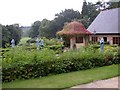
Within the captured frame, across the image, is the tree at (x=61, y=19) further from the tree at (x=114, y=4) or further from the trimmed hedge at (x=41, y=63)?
the trimmed hedge at (x=41, y=63)

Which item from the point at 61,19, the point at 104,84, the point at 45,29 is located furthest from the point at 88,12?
the point at 104,84

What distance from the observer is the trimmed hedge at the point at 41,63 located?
8.50 m

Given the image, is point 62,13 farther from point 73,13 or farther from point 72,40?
point 72,40

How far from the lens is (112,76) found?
8.80m

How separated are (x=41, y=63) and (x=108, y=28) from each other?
21.0m

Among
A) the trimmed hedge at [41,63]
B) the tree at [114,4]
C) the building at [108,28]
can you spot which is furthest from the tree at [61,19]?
the trimmed hedge at [41,63]

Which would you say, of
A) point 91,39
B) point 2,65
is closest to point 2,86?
point 2,65

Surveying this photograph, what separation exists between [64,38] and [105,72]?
20.9 m

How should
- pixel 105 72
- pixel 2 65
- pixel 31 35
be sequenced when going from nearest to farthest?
pixel 2 65, pixel 105 72, pixel 31 35

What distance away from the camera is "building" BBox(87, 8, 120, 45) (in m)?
27.9

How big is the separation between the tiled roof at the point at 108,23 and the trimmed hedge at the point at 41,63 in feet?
57.7

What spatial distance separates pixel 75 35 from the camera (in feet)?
96.2

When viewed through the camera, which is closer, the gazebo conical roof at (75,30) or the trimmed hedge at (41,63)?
the trimmed hedge at (41,63)

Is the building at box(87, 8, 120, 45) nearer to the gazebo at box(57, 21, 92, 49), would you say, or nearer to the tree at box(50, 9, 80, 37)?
the gazebo at box(57, 21, 92, 49)
